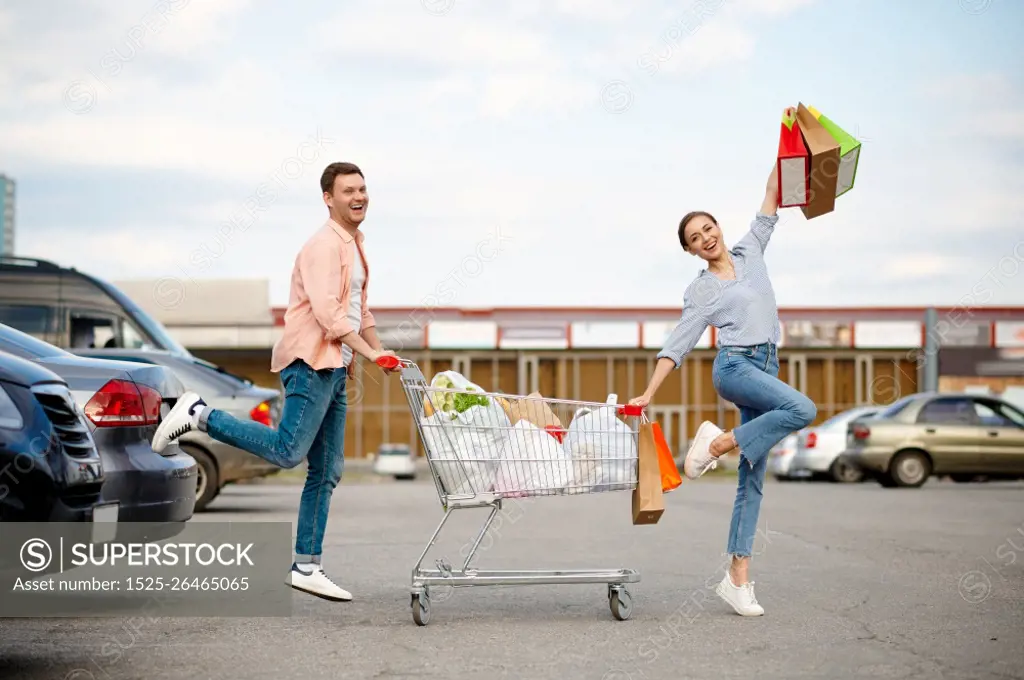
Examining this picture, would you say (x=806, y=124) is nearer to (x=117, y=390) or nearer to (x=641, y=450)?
(x=641, y=450)

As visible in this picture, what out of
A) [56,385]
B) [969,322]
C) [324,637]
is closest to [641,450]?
[324,637]

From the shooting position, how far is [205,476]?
1423 cm

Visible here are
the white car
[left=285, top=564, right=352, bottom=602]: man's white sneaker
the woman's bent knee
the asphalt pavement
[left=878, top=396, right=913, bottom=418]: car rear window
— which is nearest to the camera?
the asphalt pavement

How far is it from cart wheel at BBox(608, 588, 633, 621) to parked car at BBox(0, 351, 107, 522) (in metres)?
2.50

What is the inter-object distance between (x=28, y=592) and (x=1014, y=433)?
18.5 metres

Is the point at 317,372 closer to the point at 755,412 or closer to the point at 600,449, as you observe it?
the point at 600,449

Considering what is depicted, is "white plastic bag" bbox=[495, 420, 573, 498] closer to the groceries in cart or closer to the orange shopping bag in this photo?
the groceries in cart

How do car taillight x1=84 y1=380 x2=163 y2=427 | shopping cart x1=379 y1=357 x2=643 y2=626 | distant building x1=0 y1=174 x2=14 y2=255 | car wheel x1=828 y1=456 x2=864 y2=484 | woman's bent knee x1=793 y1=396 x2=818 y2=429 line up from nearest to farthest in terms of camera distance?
shopping cart x1=379 y1=357 x2=643 y2=626 < woman's bent knee x1=793 y1=396 x2=818 y2=429 < car taillight x1=84 y1=380 x2=163 y2=427 < car wheel x1=828 y1=456 x2=864 y2=484 < distant building x1=0 y1=174 x2=14 y2=255

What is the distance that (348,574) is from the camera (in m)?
8.80

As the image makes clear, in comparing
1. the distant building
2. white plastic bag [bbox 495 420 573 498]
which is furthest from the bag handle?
the distant building

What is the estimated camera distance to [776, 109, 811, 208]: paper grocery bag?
23.7 ft

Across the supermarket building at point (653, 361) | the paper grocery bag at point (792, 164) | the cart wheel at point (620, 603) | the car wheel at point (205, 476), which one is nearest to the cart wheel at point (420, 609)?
the cart wheel at point (620, 603)

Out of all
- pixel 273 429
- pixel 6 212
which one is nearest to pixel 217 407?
pixel 273 429

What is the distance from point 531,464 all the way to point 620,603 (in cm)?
78
